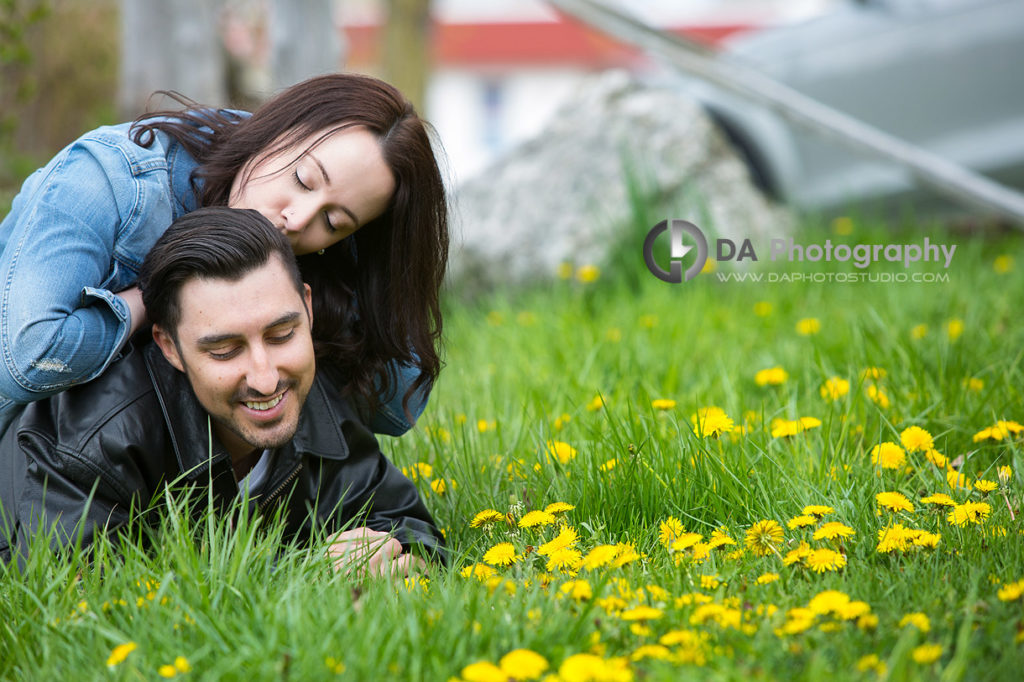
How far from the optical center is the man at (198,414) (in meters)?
2.12

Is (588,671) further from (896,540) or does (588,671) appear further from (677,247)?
(677,247)

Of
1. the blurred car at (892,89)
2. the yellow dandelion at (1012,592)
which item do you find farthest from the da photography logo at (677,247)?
the yellow dandelion at (1012,592)

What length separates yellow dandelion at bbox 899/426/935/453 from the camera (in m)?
2.51

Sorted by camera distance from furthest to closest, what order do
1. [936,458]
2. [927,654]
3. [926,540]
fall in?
1. [936,458]
2. [926,540]
3. [927,654]

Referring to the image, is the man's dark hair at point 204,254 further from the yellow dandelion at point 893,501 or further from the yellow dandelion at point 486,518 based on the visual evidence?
the yellow dandelion at point 893,501

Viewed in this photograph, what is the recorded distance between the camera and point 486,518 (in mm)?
2361

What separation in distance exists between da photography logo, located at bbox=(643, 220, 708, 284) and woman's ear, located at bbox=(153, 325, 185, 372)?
106 inches

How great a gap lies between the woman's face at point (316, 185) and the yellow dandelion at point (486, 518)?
28.7 inches

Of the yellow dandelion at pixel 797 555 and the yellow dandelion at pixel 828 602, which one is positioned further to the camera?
the yellow dandelion at pixel 797 555

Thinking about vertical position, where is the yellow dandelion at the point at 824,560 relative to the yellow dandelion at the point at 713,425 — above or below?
below

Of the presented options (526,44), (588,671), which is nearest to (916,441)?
(588,671)

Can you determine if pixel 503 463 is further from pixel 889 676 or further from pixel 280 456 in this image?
pixel 889 676

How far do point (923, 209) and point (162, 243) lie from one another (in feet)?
14.0

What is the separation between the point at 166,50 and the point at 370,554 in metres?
4.39
